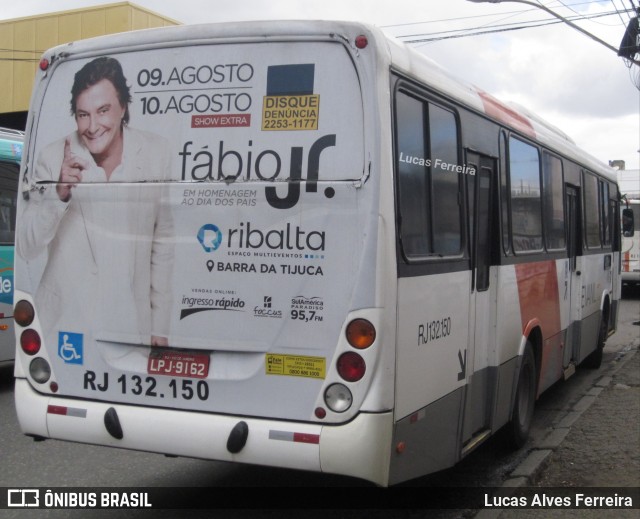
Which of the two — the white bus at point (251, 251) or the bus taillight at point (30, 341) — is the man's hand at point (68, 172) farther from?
the bus taillight at point (30, 341)

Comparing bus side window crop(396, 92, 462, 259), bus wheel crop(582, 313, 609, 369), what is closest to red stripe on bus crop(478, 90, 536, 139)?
bus side window crop(396, 92, 462, 259)

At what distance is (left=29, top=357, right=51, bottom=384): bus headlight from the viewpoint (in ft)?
16.8

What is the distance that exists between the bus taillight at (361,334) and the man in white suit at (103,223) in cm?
113

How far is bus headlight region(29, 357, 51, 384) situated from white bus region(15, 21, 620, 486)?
2 cm

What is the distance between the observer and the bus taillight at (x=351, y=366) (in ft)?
14.4

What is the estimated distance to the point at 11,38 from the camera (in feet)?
78.5

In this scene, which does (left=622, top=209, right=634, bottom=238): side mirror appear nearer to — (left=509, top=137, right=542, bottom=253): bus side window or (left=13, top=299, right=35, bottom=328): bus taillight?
(left=509, top=137, right=542, bottom=253): bus side window

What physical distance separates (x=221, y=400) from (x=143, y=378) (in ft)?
1.71

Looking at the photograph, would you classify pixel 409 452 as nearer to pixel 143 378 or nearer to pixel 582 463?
pixel 143 378

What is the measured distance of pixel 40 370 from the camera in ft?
16.9

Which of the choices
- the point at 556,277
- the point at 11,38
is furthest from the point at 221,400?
the point at 11,38

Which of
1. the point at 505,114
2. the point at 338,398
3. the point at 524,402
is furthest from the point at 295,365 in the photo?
the point at 524,402

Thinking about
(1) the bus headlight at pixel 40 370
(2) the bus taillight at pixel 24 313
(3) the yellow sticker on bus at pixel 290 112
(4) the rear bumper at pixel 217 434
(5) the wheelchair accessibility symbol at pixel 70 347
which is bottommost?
(4) the rear bumper at pixel 217 434

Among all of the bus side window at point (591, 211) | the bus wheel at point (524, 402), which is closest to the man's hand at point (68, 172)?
the bus wheel at point (524, 402)
